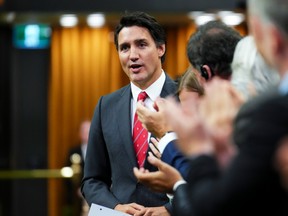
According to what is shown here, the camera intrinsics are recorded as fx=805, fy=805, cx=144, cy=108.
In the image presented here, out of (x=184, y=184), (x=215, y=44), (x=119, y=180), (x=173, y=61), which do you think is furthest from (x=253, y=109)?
(x=173, y=61)

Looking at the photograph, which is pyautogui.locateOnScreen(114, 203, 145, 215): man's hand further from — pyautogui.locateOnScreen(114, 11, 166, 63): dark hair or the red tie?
pyautogui.locateOnScreen(114, 11, 166, 63): dark hair

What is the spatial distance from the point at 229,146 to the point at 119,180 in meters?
1.60

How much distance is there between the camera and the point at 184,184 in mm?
2441

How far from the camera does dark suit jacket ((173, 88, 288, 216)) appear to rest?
181cm

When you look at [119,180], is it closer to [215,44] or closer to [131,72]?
[131,72]

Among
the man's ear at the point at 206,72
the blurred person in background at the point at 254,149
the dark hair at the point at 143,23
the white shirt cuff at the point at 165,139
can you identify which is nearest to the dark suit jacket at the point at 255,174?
the blurred person in background at the point at 254,149

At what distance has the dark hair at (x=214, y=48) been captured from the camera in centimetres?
297

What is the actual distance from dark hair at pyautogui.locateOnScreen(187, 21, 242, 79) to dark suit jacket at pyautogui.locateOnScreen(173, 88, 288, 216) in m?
1.07

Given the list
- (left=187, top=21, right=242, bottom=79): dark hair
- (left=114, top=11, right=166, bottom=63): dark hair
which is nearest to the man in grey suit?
(left=114, top=11, right=166, bottom=63): dark hair

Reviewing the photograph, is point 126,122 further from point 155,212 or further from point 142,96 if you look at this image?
point 155,212

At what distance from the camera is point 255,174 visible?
1809mm

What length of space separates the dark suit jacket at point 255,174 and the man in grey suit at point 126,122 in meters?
1.57

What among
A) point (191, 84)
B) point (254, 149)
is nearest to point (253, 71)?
point (254, 149)

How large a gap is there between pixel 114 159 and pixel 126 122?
0.17 m
